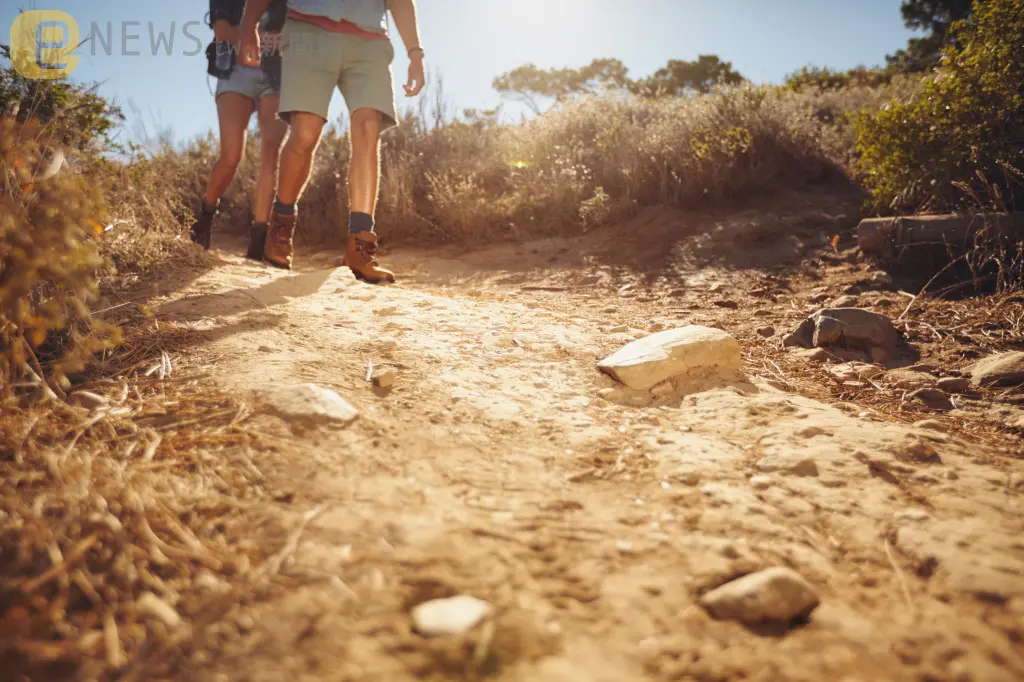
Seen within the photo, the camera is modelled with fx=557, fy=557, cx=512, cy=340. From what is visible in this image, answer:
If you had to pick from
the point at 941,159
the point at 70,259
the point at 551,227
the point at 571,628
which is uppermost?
the point at 941,159

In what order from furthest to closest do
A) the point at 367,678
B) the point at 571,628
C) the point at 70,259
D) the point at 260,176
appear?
the point at 260,176 < the point at 70,259 < the point at 571,628 < the point at 367,678

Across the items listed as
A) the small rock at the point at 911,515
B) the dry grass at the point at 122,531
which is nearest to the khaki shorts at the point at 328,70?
the dry grass at the point at 122,531

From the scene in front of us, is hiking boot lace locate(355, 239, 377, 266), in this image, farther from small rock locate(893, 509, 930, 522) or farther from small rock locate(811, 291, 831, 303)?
small rock locate(893, 509, 930, 522)

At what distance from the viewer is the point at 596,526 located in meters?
1.02

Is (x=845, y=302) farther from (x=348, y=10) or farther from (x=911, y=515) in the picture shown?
(x=348, y=10)

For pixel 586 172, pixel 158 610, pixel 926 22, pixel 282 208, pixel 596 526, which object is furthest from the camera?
pixel 926 22

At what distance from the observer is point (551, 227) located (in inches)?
197

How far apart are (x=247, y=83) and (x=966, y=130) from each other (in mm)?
4451

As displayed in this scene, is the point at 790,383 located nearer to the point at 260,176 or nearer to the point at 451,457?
the point at 451,457

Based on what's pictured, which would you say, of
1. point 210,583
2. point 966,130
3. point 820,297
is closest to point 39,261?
point 210,583

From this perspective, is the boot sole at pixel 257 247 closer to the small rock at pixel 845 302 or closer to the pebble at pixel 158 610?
the pebble at pixel 158 610

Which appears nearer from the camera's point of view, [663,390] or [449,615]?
[449,615]

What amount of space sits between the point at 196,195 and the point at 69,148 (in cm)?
465

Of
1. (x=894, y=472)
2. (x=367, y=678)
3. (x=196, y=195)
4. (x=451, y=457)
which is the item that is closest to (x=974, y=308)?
(x=894, y=472)
